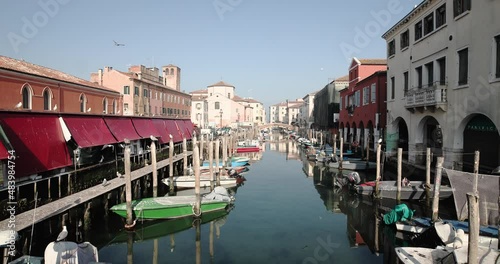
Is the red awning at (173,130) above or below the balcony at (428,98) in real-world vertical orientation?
below

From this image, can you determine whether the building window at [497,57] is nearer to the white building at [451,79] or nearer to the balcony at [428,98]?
the white building at [451,79]

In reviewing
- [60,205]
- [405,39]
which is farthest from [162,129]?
[405,39]

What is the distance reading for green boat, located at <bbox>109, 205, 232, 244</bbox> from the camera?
12.6 m

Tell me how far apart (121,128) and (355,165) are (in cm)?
1715

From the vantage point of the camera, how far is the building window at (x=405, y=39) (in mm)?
22031

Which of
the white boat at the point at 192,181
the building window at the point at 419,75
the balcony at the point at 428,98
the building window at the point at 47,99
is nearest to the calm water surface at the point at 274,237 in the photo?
the white boat at the point at 192,181

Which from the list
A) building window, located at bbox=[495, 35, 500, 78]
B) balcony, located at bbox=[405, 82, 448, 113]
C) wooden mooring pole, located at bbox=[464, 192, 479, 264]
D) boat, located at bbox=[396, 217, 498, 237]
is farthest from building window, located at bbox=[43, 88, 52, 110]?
building window, located at bbox=[495, 35, 500, 78]

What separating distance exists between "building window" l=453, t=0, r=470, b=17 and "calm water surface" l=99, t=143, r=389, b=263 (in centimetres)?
975

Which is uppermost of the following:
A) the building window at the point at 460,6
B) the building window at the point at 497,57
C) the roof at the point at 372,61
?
the roof at the point at 372,61

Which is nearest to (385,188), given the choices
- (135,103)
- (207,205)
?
(207,205)

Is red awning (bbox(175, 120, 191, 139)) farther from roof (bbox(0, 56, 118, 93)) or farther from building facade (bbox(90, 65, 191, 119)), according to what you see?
roof (bbox(0, 56, 118, 93))

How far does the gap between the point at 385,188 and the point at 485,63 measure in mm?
6982

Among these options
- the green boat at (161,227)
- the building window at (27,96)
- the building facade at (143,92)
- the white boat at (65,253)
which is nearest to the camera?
the white boat at (65,253)

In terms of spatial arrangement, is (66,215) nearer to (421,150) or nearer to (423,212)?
(423,212)
